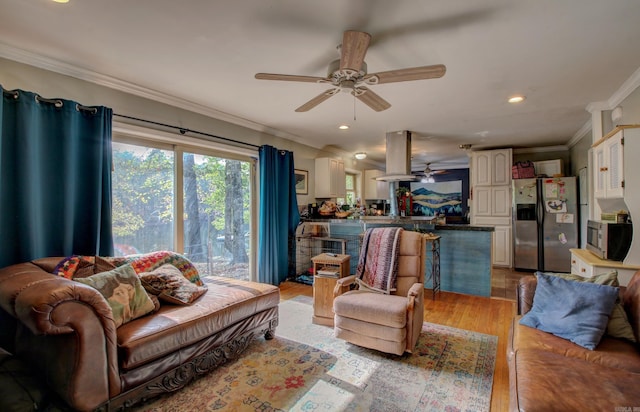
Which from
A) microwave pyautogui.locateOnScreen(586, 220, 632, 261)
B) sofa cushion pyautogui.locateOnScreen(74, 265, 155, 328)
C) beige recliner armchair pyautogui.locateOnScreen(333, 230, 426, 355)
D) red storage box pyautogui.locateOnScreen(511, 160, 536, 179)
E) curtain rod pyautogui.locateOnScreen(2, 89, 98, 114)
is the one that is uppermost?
curtain rod pyautogui.locateOnScreen(2, 89, 98, 114)

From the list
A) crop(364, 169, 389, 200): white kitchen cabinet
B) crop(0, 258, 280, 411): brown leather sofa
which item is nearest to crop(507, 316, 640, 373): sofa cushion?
crop(0, 258, 280, 411): brown leather sofa

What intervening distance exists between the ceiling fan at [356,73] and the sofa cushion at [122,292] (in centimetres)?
171

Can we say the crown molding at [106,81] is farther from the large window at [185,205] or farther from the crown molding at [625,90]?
the crown molding at [625,90]

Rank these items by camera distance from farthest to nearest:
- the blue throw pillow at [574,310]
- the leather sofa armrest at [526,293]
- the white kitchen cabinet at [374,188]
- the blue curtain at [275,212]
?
the white kitchen cabinet at [374,188] → the blue curtain at [275,212] → the leather sofa armrest at [526,293] → the blue throw pillow at [574,310]

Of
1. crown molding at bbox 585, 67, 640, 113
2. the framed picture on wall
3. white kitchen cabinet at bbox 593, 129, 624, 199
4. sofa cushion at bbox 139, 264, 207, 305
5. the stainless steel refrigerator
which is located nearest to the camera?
sofa cushion at bbox 139, 264, 207, 305

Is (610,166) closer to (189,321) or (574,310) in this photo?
(574,310)

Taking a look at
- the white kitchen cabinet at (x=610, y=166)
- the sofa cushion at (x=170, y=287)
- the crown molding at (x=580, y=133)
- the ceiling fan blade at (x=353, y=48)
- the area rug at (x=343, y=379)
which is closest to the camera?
the ceiling fan blade at (x=353, y=48)

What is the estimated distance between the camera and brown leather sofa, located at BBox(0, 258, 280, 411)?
1.53 m

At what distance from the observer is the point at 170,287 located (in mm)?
2385

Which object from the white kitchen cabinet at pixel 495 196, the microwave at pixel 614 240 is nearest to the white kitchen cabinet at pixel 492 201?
the white kitchen cabinet at pixel 495 196

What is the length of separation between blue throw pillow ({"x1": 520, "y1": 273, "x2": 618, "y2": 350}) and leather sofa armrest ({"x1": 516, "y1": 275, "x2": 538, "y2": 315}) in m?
0.12

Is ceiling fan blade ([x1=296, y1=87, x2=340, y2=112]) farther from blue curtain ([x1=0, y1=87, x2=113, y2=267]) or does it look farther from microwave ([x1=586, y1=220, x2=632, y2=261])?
microwave ([x1=586, y1=220, x2=632, y2=261])

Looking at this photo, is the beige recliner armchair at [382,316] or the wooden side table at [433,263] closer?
the beige recliner armchair at [382,316]

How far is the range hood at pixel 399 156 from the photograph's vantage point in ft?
15.3
